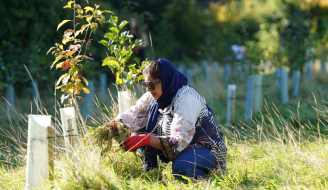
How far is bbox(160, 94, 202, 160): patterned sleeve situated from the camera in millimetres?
3287

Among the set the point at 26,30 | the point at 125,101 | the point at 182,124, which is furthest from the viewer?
the point at 26,30

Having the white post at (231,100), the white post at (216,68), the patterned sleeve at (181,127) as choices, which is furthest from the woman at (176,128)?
the white post at (216,68)

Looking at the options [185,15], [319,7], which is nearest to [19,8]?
[185,15]

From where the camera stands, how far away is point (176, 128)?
10.8 ft

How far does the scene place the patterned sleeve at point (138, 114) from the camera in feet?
12.2

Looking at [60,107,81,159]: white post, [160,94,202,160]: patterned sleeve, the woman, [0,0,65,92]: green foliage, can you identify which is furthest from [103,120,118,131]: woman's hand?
[0,0,65,92]: green foliage

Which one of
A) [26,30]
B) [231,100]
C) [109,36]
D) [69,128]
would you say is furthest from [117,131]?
[26,30]

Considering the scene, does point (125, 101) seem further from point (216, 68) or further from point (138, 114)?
point (216, 68)

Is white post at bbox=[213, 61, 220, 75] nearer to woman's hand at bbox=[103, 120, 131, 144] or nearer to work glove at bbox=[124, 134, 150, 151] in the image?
woman's hand at bbox=[103, 120, 131, 144]

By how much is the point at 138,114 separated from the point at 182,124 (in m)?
0.62

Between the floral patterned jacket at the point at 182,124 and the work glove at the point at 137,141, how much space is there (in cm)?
13

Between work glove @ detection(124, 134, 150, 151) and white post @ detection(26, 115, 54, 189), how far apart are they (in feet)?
2.10

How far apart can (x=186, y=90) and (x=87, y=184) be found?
1.14m

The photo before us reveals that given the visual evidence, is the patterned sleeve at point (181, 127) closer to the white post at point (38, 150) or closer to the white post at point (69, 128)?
the white post at point (69, 128)
